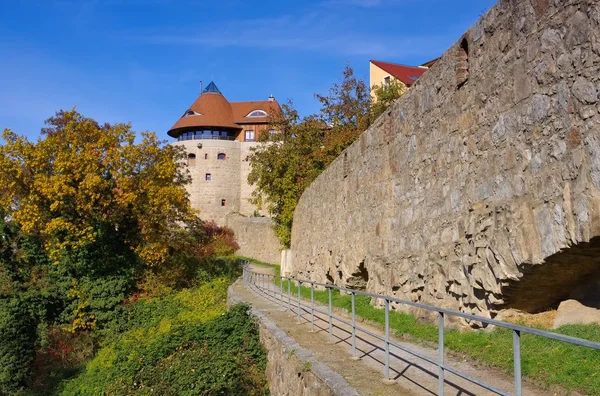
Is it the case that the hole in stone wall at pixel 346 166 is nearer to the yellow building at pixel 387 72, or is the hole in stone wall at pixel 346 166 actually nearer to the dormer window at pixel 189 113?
the yellow building at pixel 387 72

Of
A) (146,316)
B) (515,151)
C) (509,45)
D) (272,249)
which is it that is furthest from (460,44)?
(272,249)

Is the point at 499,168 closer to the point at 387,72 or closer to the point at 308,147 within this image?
the point at 308,147

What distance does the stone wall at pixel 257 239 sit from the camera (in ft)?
136

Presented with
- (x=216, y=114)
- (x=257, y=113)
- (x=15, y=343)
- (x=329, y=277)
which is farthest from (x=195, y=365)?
(x=257, y=113)

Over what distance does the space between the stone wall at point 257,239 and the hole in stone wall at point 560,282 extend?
31728 mm

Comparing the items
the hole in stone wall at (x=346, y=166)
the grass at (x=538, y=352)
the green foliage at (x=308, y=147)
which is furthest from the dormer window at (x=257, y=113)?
the grass at (x=538, y=352)

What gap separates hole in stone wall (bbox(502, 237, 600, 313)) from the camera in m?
5.72

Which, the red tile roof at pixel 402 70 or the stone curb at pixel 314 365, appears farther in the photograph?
the red tile roof at pixel 402 70

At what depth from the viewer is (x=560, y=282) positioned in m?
6.34

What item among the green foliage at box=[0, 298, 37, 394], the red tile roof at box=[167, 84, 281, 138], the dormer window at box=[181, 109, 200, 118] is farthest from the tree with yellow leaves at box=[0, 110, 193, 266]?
the dormer window at box=[181, 109, 200, 118]

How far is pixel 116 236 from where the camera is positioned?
71.9 feet

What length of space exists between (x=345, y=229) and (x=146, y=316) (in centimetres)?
890

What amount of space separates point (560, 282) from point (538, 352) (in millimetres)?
916

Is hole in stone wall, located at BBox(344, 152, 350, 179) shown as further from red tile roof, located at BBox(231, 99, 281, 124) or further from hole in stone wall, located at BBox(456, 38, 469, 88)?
red tile roof, located at BBox(231, 99, 281, 124)
